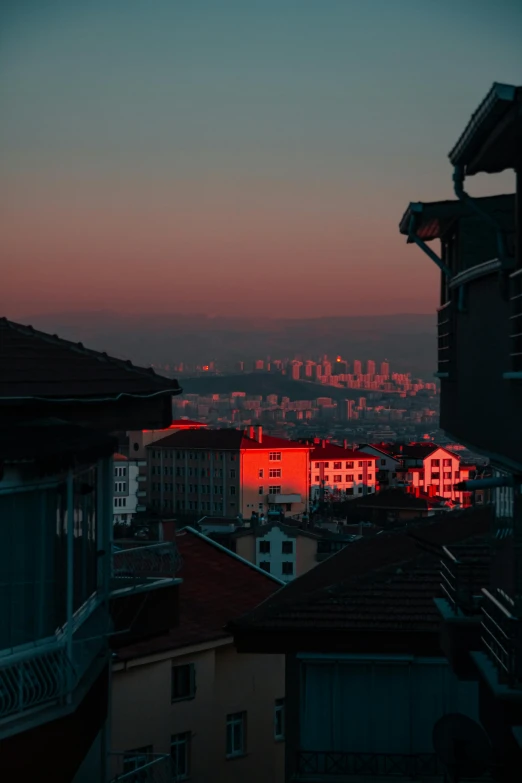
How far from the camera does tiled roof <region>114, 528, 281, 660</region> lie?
17.8 m

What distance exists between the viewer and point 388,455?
195 metres

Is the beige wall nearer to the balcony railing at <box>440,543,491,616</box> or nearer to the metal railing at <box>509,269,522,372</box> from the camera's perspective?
the balcony railing at <box>440,543,491,616</box>

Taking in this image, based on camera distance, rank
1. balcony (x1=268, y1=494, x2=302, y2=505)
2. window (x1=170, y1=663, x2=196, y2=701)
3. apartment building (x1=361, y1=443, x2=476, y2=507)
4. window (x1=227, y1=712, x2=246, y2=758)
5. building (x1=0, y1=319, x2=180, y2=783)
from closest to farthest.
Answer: building (x1=0, y1=319, x2=180, y2=783), window (x1=170, y1=663, x2=196, y2=701), window (x1=227, y1=712, x2=246, y2=758), balcony (x1=268, y1=494, x2=302, y2=505), apartment building (x1=361, y1=443, x2=476, y2=507)

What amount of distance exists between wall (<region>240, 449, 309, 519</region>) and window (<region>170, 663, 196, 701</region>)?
532 ft

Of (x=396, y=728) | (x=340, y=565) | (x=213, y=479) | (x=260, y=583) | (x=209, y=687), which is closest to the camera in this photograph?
(x=396, y=728)

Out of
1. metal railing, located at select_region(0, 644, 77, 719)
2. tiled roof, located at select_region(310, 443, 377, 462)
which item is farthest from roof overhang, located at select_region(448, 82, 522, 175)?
tiled roof, located at select_region(310, 443, 377, 462)

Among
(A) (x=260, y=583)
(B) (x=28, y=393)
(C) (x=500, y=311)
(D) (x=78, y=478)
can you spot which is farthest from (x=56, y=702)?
(A) (x=260, y=583)

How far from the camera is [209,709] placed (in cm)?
1825

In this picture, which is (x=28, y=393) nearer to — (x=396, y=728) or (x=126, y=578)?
(x=126, y=578)

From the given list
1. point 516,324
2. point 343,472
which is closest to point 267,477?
point 343,472

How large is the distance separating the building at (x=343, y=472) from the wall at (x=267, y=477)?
6312 mm

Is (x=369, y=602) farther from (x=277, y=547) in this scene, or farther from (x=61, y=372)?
(x=277, y=547)

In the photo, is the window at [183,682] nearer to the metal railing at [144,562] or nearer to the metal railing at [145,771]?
the metal railing at [145,771]

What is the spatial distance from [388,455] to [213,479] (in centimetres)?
2729
